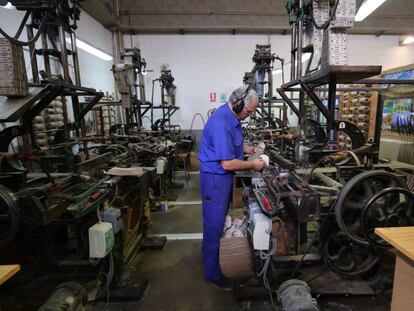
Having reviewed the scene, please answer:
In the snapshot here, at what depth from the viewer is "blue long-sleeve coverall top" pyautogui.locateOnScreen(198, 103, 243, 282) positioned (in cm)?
170

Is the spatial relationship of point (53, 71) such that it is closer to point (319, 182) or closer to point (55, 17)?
point (55, 17)

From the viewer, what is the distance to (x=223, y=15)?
6.74 metres

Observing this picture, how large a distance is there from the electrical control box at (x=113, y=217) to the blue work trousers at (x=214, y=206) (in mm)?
603

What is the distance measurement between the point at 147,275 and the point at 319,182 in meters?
1.55

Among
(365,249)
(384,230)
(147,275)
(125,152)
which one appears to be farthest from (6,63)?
(365,249)

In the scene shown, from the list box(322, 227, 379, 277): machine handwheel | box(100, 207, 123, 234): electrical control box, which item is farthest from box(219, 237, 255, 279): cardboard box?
box(100, 207, 123, 234): electrical control box

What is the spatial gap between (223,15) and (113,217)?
21.7 feet

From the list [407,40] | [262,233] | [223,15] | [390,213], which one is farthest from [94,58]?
[407,40]

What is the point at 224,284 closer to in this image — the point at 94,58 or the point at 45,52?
the point at 45,52

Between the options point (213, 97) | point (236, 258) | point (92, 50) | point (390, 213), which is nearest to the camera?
point (390, 213)

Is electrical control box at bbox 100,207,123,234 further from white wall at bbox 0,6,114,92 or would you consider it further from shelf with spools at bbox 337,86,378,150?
white wall at bbox 0,6,114,92

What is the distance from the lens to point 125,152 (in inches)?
111

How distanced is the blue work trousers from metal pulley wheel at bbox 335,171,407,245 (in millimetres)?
709

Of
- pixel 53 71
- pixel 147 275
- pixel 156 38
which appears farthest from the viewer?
pixel 156 38
